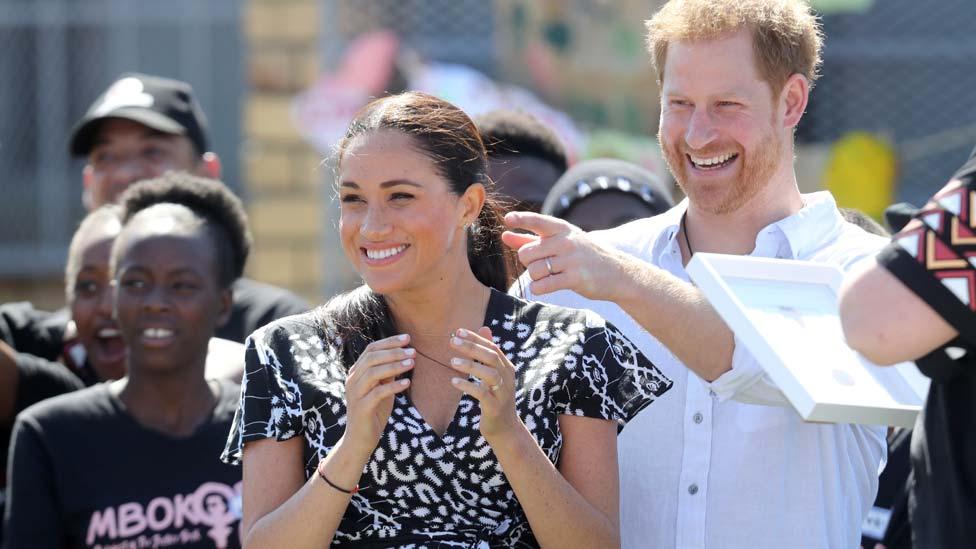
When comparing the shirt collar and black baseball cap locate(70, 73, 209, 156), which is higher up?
black baseball cap locate(70, 73, 209, 156)

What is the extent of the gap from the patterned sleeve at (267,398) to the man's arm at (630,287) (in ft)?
1.58

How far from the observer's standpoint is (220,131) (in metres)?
8.37

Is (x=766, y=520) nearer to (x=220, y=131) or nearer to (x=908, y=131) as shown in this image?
(x=908, y=131)

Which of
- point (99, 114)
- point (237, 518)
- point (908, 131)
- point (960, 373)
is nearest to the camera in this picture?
point (960, 373)

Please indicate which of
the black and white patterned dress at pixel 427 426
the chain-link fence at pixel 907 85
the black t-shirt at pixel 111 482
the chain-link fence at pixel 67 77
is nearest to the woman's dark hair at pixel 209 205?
the black t-shirt at pixel 111 482

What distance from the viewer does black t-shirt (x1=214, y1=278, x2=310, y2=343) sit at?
413cm

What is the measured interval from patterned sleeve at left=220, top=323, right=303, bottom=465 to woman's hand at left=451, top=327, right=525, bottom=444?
36 cm

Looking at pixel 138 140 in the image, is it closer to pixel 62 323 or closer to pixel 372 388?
pixel 62 323

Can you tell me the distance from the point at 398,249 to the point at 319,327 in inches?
8.9

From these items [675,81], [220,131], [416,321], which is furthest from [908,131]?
[416,321]

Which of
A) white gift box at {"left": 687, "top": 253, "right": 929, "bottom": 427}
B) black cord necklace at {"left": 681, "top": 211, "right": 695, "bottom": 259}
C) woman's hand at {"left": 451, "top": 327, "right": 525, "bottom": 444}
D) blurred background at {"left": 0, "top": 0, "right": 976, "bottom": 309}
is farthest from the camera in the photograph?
blurred background at {"left": 0, "top": 0, "right": 976, "bottom": 309}

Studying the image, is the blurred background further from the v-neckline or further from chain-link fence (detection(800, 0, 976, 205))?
the v-neckline

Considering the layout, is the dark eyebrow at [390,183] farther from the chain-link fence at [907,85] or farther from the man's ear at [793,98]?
the chain-link fence at [907,85]

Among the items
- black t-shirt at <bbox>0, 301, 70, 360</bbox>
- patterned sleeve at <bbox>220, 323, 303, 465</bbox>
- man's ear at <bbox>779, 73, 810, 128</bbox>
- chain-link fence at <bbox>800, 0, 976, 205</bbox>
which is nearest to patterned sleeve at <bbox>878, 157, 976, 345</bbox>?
man's ear at <bbox>779, 73, 810, 128</bbox>
